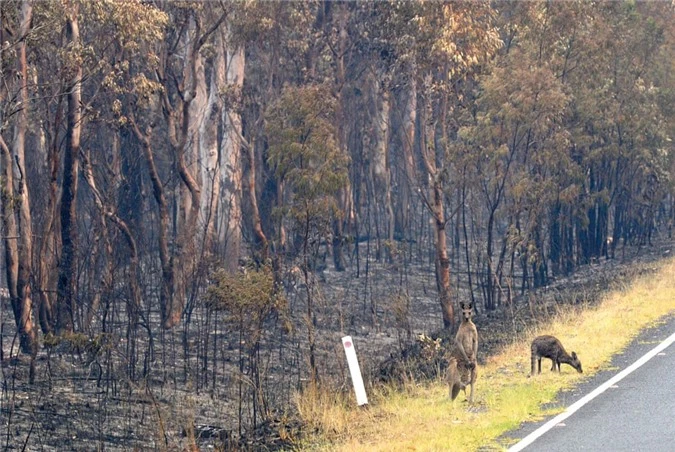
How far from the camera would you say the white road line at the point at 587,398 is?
37.2 ft

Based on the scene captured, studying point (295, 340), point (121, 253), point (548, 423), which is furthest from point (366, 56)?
point (548, 423)

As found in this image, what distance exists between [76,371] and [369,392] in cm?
680

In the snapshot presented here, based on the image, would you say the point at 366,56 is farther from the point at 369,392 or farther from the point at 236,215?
the point at 369,392

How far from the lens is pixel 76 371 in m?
21.0

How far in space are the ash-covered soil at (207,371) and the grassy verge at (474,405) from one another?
70cm

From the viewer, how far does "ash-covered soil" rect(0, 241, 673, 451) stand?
644 inches

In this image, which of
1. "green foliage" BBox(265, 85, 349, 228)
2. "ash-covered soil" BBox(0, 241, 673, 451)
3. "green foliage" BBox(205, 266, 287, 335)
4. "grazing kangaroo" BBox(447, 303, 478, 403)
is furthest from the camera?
"green foliage" BBox(265, 85, 349, 228)

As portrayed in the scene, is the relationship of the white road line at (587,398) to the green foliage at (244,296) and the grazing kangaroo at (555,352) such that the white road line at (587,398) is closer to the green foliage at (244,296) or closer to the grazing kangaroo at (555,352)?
the grazing kangaroo at (555,352)

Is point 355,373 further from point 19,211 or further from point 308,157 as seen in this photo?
point 308,157

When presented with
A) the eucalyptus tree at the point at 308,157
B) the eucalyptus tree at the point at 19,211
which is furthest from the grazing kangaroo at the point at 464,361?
A: the eucalyptus tree at the point at 308,157

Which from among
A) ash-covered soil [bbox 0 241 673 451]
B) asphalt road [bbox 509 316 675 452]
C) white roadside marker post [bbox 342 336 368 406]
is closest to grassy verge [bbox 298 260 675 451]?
white roadside marker post [bbox 342 336 368 406]

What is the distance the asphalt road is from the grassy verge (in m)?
0.33

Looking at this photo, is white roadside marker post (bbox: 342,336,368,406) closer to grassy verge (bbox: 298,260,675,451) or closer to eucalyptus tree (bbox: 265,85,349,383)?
grassy verge (bbox: 298,260,675,451)

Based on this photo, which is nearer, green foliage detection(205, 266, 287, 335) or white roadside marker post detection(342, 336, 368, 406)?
white roadside marker post detection(342, 336, 368, 406)
